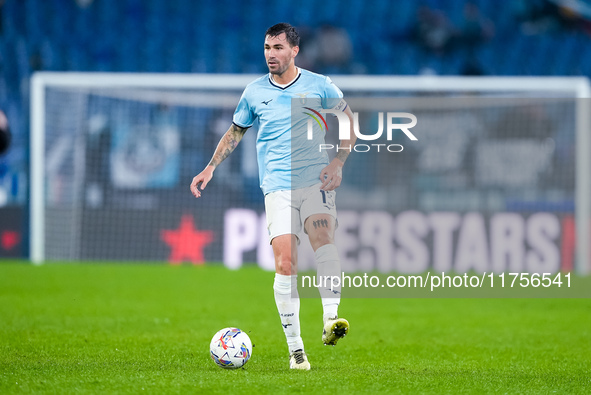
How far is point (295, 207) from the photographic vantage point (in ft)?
18.0

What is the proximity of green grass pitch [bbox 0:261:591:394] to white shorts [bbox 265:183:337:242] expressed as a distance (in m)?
0.88

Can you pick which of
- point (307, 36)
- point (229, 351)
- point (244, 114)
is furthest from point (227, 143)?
point (307, 36)

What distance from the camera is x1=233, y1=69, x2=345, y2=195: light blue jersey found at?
18.1 ft

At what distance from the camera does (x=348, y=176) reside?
14242 millimetres

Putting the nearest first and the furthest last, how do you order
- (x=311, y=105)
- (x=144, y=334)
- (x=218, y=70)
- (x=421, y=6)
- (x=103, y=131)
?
(x=311, y=105) < (x=144, y=334) < (x=103, y=131) < (x=218, y=70) < (x=421, y=6)

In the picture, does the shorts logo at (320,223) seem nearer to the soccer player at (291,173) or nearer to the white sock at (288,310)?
the soccer player at (291,173)

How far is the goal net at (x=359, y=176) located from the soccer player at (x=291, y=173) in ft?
23.6

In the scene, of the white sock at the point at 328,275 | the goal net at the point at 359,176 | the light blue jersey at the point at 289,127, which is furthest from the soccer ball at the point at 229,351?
the goal net at the point at 359,176

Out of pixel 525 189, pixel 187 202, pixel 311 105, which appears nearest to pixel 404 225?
pixel 525 189

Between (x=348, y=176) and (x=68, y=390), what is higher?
(x=348, y=176)

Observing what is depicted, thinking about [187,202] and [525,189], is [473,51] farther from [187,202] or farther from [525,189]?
[187,202]

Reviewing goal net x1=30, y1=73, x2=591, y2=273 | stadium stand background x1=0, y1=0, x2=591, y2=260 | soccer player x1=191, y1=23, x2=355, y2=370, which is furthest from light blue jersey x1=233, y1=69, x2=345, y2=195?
stadium stand background x1=0, y1=0, x2=591, y2=260

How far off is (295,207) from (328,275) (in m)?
0.47

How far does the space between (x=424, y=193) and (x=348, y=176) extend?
1.25 m
